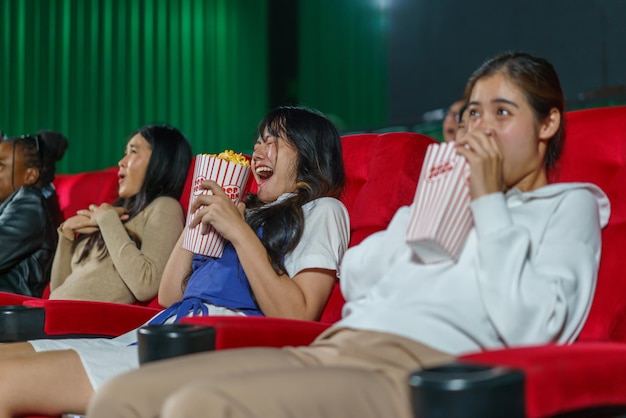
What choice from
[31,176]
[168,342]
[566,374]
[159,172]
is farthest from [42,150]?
[566,374]

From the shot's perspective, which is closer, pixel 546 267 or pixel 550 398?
pixel 550 398

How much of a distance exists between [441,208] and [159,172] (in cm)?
154

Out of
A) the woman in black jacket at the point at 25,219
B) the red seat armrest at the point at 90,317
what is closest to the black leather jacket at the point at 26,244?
the woman in black jacket at the point at 25,219

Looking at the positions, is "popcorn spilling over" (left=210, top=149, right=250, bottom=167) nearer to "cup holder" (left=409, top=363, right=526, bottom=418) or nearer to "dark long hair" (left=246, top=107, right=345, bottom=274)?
"dark long hair" (left=246, top=107, right=345, bottom=274)

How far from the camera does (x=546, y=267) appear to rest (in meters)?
1.42

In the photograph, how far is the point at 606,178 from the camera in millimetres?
1818

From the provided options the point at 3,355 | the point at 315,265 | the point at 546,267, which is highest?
the point at 546,267

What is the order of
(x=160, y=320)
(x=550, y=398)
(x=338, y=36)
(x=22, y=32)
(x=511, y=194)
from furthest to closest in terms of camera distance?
1. (x=338, y=36)
2. (x=22, y=32)
3. (x=160, y=320)
4. (x=511, y=194)
5. (x=550, y=398)

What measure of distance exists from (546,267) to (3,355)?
1163 millimetres

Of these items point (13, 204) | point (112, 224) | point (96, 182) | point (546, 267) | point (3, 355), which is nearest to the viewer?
point (546, 267)

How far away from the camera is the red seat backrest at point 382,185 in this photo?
2.16 meters

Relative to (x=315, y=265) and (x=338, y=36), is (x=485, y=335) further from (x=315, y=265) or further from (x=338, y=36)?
(x=338, y=36)

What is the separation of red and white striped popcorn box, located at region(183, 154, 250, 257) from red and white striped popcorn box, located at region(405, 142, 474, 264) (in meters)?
0.63

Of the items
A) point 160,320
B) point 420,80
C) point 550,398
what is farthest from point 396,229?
point 420,80
